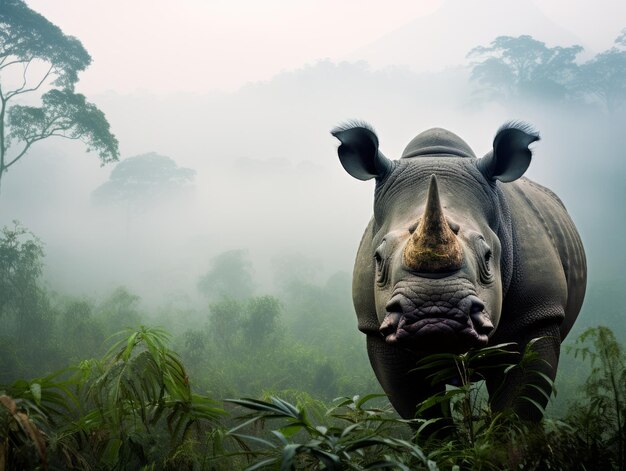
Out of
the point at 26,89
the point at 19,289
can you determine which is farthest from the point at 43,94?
the point at 19,289

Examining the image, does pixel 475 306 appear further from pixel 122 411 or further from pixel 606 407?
pixel 122 411

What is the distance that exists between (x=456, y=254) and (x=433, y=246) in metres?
0.10

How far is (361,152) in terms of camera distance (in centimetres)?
318

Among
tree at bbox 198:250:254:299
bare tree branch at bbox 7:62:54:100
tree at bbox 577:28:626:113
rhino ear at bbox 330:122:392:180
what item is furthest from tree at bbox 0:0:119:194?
tree at bbox 577:28:626:113

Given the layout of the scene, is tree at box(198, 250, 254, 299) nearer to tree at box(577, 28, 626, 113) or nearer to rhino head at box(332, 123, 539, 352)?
rhino head at box(332, 123, 539, 352)

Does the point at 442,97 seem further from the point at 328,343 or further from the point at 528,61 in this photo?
the point at 328,343

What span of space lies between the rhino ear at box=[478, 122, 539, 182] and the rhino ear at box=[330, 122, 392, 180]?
0.57 meters

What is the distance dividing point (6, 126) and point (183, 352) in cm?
1012

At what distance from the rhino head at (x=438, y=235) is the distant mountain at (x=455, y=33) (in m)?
78.0

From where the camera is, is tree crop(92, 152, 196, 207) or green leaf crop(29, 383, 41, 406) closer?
green leaf crop(29, 383, 41, 406)

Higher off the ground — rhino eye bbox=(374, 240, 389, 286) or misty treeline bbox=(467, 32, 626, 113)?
misty treeline bbox=(467, 32, 626, 113)

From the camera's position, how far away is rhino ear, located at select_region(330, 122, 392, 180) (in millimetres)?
3061

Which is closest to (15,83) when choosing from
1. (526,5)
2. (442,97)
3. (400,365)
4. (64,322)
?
(64,322)

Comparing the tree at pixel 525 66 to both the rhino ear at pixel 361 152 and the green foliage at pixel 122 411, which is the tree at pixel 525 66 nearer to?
the rhino ear at pixel 361 152
